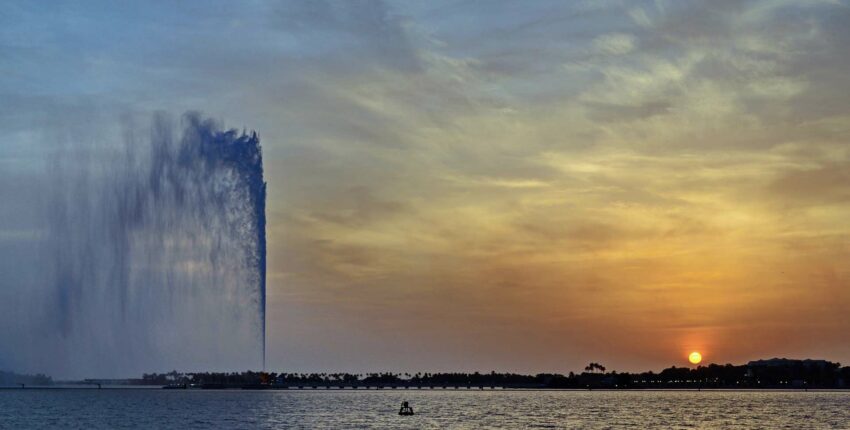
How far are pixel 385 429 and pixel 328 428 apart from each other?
7.07m

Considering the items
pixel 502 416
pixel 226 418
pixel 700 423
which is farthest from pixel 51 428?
pixel 700 423

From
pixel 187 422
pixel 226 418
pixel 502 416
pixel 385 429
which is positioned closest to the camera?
pixel 385 429

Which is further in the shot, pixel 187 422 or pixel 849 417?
pixel 849 417

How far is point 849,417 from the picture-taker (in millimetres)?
156125

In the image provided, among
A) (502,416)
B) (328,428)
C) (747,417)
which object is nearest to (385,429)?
(328,428)

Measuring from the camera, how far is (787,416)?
161375 mm

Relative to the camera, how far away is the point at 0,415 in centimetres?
15312

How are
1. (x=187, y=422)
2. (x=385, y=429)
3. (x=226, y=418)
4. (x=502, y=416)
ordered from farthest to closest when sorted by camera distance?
(x=502, y=416) < (x=226, y=418) < (x=187, y=422) < (x=385, y=429)

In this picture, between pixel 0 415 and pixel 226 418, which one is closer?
pixel 226 418

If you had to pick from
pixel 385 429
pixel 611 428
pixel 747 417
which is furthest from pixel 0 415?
pixel 747 417

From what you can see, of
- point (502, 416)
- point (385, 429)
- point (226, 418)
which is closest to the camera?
point (385, 429)

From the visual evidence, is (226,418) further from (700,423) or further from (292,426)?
(700,423)

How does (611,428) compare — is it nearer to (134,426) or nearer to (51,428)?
(134,426)

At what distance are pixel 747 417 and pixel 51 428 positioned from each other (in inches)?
4230
